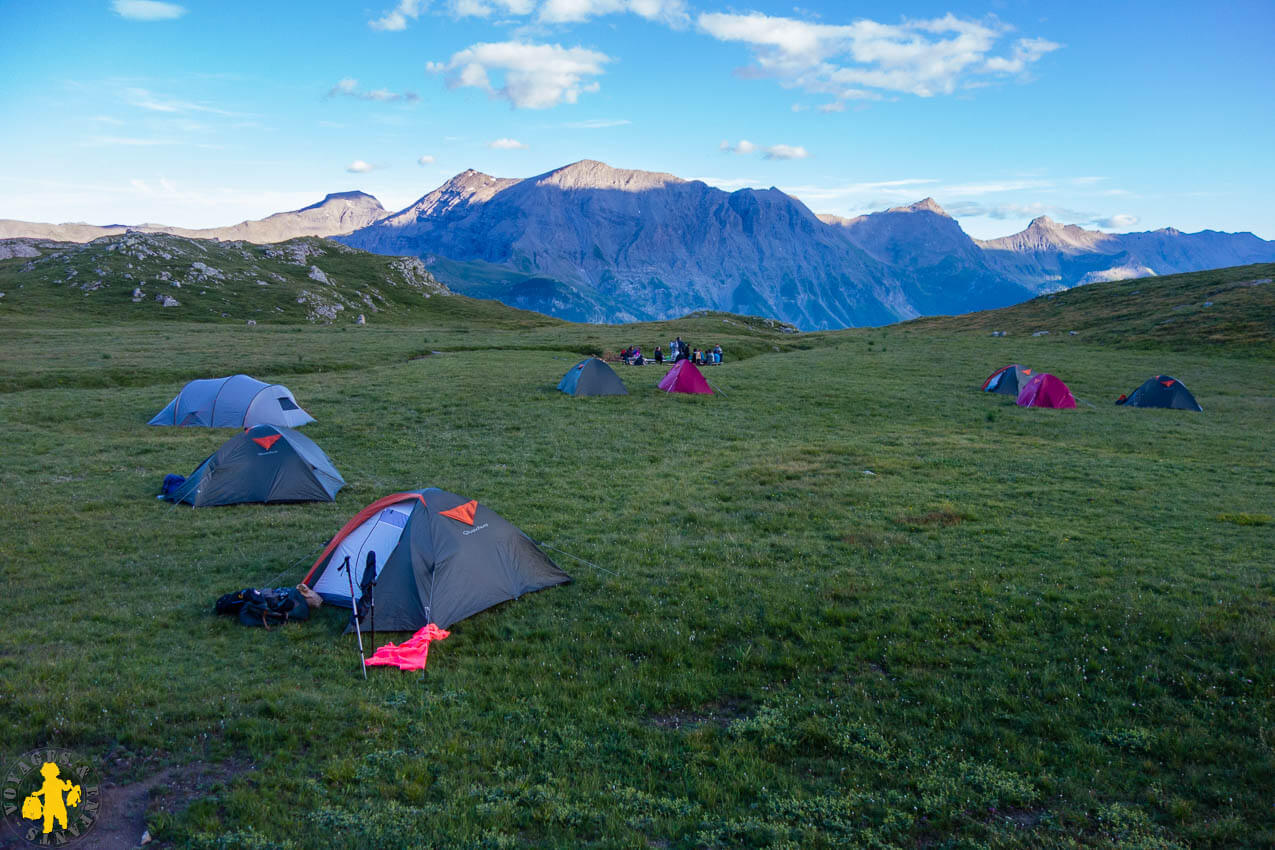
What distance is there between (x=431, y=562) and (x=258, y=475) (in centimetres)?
1132

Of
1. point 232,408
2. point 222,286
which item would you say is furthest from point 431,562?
point 222,286

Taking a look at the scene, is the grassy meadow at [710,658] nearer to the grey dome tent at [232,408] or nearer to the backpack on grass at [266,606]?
the backpack on grass at [266,606]

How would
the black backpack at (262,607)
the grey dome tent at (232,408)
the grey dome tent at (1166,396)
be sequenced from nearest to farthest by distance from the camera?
1. the black backpack at (262,607)
2. the grey dome tent at (232,408)
3. the grey dome tent at (1166,396)

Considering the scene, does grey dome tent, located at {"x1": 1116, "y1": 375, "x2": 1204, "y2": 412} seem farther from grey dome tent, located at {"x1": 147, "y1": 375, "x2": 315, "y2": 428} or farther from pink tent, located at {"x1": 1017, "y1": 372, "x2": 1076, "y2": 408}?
grey dome tent, located at {"x1": 147, "y1": 375, "x2": 315, "y2": 428}

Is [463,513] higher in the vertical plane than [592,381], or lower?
lower

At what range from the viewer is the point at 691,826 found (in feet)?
26.7

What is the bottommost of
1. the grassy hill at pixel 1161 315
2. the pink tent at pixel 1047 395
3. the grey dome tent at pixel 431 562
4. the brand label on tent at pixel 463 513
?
the grey dome tent at pixel 431 562

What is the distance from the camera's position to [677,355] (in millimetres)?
55250

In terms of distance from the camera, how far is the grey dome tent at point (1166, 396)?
38688 millimetres

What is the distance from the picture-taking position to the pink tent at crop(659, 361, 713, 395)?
41.6m

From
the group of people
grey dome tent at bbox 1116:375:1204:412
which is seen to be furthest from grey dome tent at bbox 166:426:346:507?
grey dome tent at bbox 1116:375:1204:412

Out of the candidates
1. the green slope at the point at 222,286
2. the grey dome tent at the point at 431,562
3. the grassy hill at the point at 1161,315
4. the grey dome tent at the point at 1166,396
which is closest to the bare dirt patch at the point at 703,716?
the grey dome tent at the point at 431,562

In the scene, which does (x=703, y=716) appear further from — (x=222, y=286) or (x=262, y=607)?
(x=222, y=286)

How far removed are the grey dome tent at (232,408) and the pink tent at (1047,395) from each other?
4016 cm
